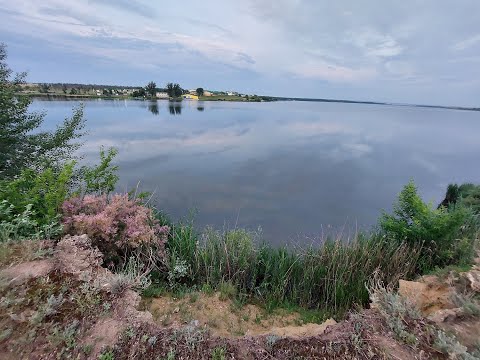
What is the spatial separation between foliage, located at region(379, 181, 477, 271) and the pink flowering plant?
16.2ft

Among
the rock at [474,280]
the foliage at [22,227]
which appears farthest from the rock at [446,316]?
the foliage at [22,227]

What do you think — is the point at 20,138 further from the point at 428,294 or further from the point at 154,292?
the point at 428,294

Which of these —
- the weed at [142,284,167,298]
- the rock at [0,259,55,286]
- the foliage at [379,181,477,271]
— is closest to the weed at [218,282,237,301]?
the weed at [142,284,167,298]

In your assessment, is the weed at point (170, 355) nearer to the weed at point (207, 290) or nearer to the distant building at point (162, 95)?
the weed at point (207, 290)

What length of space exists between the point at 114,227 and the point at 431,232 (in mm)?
6114

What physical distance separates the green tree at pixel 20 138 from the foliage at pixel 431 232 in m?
10.5

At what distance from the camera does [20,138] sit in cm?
916

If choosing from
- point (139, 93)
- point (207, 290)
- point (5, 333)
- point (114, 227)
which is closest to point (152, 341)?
point (5, 333)

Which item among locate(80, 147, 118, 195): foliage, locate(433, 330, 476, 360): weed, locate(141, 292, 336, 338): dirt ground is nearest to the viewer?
locate(433, 330, 476, 360): weed

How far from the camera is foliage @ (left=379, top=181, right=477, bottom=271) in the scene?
513 cm

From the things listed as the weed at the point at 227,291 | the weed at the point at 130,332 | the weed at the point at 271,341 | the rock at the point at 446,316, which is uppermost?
the rock at the point at 446,316

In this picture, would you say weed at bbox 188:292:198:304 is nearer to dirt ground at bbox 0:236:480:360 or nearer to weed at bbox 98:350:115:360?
dirt ground at bbox 0:236:480:360

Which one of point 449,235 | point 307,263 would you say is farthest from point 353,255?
point 449,235

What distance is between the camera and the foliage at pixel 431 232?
513 centimetres
